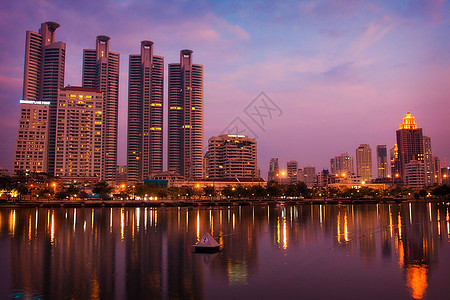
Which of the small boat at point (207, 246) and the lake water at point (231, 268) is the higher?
the small boat at point (207, 246)

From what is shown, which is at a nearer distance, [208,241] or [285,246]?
[208,241]

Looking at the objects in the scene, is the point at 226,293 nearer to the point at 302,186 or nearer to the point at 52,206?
the point at 52,206

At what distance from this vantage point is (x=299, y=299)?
18.7 metres

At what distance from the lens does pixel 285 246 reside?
35.0 meters

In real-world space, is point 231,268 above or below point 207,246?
below

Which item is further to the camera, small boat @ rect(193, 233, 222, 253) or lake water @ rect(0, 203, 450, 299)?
small boat @ rect(193, 233, 222, 253)

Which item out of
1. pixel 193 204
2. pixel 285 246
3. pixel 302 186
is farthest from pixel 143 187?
pixel 285 246

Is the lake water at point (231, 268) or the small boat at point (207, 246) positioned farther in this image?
the small boat at point (207, 246)

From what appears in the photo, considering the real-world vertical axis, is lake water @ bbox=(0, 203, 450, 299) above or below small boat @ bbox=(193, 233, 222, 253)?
below

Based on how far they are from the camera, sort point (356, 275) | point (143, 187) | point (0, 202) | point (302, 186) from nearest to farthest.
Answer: point (356, 275) → point (0, 202) → point (143, 187) → point (302, 186)

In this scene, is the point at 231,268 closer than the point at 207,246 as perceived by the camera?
Yes

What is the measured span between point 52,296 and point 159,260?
10.00m

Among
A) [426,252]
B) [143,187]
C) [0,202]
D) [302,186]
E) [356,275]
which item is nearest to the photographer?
[356,275]

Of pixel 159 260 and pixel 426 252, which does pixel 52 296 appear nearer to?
pixel 159 260
